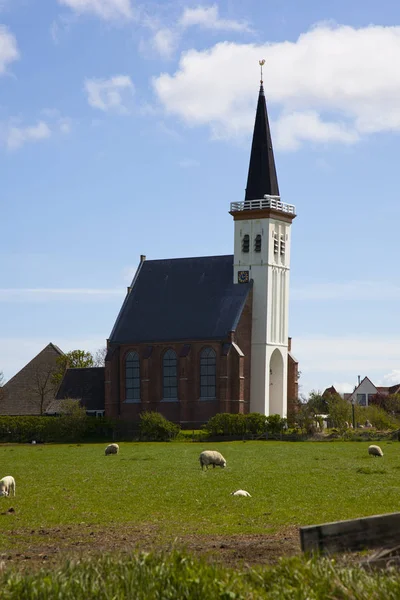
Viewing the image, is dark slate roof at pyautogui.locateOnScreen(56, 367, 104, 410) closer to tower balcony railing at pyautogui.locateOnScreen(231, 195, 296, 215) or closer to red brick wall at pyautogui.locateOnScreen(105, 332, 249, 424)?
red brick wall at pyautogui.locateOnScreen(105, 332, 249, 424)

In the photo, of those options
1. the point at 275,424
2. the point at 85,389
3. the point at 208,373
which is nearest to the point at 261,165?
the point at 208,373

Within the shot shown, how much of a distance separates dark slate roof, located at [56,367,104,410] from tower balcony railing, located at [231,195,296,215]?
19.7 m

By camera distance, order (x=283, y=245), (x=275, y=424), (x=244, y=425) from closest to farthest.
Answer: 1. (x=244, y=425)
2. (x=275, y=424)
3. (x=283, y=245)

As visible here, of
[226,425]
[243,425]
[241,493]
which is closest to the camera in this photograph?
[241,493]

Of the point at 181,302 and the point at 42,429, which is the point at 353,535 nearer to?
the point at 42,429

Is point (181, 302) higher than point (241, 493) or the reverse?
higher

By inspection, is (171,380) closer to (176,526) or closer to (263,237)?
(263,237)

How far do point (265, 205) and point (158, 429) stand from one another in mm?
25664

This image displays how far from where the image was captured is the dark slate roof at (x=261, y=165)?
92.6 meters

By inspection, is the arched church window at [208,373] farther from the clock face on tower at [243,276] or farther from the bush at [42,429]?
the bush at [42,429]

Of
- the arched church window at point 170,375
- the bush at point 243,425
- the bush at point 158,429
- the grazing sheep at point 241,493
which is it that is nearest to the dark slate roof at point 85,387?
the arched church window at point 170,375

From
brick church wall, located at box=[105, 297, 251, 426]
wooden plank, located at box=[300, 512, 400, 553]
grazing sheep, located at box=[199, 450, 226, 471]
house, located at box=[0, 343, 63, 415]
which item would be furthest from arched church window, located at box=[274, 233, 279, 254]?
wooden plank, located at box=[300, 512, 400, 553]

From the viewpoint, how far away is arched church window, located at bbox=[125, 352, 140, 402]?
92.4 meters

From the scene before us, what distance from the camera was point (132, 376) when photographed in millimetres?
92875
